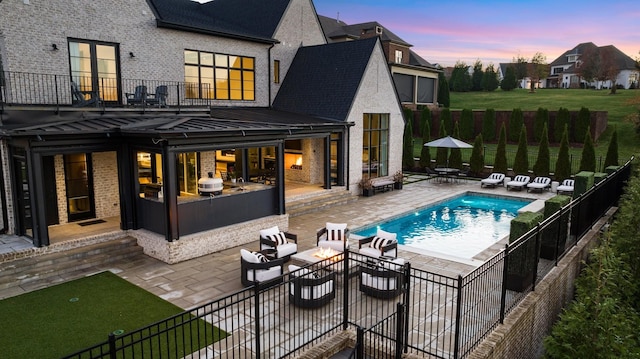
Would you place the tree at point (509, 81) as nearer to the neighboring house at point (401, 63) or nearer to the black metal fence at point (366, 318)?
the neighboring house at point (401, 63)

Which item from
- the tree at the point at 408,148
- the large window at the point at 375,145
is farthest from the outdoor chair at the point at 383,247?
the tree at the point at 408,148

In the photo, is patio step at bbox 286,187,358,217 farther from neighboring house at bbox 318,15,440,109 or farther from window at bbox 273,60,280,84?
neighboring house at bbox 318,15,440,109

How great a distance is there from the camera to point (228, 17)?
2552cm

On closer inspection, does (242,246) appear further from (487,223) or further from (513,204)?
(513,204)

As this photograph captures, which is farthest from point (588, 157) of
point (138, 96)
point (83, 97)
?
point (83, 97)

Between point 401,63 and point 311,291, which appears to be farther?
point 401,63

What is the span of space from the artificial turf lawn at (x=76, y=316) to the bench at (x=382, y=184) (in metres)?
14.1

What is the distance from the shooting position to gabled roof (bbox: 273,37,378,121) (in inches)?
829

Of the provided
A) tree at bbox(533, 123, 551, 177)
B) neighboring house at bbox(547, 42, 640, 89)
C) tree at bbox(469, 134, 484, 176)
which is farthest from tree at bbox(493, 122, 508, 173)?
neighboring house at bbox(547, 42, 640, 89)

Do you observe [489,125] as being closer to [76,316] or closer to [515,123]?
[515,123]

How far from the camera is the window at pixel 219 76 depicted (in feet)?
62.4

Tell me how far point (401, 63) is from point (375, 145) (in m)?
27.1

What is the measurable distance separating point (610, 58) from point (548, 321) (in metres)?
73.4

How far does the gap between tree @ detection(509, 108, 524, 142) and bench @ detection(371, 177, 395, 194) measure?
19.7m
